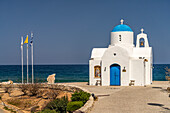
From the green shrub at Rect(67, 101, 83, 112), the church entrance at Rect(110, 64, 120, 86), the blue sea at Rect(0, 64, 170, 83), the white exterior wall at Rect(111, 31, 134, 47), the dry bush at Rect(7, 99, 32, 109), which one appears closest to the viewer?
the green shrub at Rect(67, 101, 83, 112)

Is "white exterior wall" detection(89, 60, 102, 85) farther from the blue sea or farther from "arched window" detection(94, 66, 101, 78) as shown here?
the blue sea

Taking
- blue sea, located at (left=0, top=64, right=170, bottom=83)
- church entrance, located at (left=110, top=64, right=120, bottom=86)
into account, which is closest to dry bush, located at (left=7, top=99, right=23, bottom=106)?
blue sea, located at (left=0, top=64, right=170, bottom=83)

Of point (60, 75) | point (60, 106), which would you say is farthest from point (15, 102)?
point (60, 75)

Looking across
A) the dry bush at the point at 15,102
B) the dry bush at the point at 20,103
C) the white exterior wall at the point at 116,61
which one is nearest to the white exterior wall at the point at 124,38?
the white exterior wall at the point at 116,61

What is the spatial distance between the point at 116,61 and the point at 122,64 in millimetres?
669

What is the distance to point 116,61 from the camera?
87.8 feet

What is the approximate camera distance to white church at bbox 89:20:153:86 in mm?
26500

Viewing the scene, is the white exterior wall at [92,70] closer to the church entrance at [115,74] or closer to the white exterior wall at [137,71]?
the church entrance at [115,74]

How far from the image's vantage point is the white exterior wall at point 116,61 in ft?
86.9

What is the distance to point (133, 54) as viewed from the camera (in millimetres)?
27953

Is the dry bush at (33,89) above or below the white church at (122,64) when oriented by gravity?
below

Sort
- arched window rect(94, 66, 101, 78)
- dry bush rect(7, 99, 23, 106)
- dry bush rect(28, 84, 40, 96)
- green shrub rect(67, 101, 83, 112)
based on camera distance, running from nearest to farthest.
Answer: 1. green shrub rect(67, 101, 83, 112)
2. dry bush rect(7, 99, 23, 106)
3. dry bush rect(28, 84, 40, 96)
4. arched window rect(94, 66, 101, 78)

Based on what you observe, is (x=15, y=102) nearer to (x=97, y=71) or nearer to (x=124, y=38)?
(x=97, y=71)

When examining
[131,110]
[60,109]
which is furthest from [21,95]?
[131,110]
